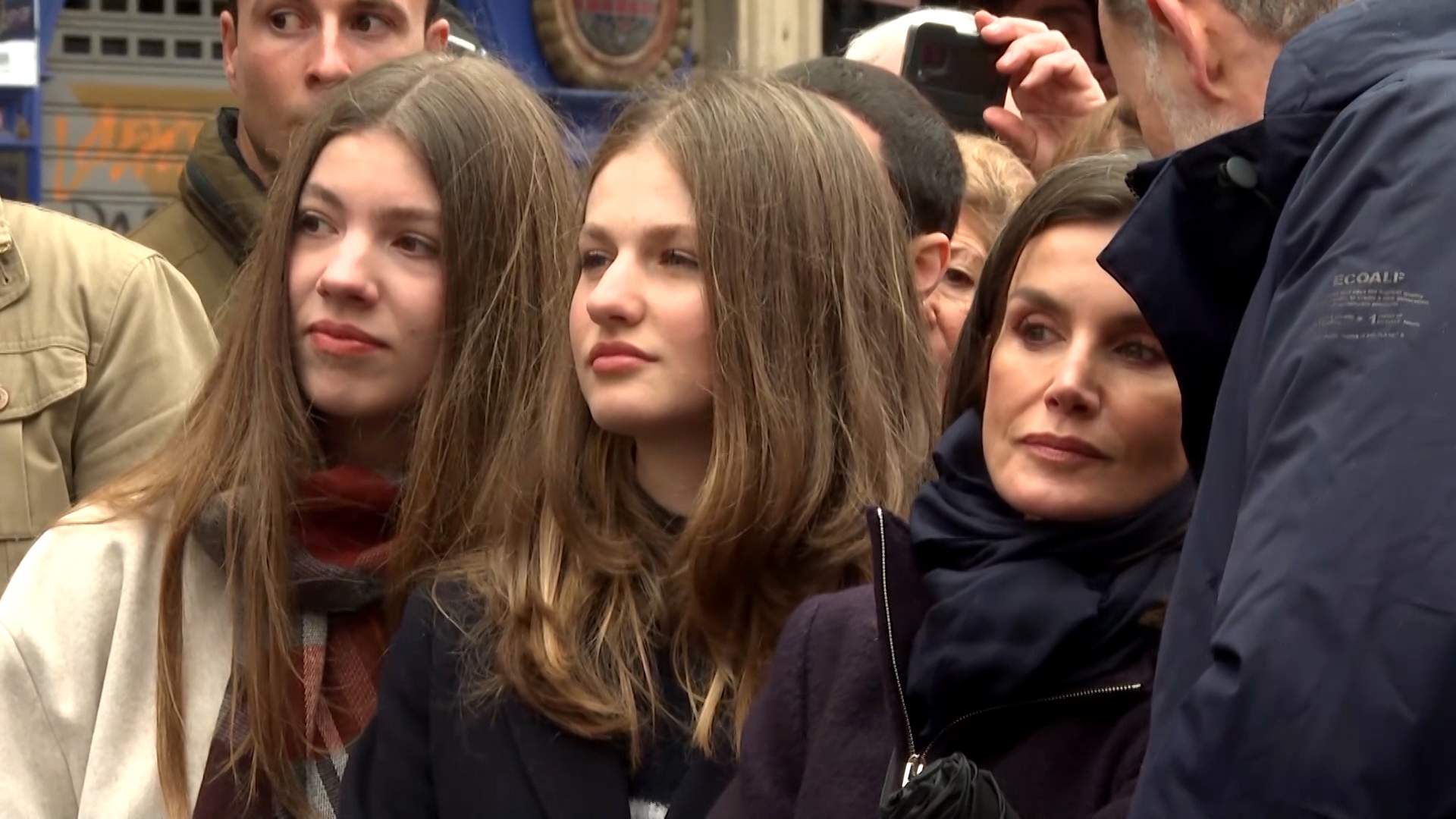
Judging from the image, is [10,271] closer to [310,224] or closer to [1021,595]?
[310,224]

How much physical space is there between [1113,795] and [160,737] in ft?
4.00

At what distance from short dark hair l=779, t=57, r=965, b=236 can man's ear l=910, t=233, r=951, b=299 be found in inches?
0.9

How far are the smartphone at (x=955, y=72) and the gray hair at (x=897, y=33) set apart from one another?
0.04 ft

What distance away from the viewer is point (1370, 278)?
1651mm

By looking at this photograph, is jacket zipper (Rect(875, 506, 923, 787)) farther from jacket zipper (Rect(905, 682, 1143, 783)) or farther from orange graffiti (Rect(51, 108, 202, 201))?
orange graffiti (Rect(51, 108, 202, 201))

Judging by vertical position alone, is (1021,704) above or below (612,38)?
above

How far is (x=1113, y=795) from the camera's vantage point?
2.01 m

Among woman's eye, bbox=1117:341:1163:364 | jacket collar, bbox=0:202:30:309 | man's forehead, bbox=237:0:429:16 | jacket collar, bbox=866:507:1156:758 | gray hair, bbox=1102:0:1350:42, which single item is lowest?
jacket collar, bbox=0:202:30:309

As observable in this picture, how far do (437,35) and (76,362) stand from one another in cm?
100

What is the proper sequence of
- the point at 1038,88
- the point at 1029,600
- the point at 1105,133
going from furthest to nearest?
the point at 1038,88 < the point at 1105,133 < the point at 1029,600

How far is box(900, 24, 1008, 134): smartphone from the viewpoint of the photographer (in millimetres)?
4023

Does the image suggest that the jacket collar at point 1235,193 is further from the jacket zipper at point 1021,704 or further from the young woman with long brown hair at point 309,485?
the young woman with long brown hair at point 309,485

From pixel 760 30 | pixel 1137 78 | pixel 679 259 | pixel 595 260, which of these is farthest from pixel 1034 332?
pixel 760 30

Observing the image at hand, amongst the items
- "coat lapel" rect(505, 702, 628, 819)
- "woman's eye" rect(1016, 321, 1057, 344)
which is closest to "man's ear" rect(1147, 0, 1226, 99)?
"woman's eye" rect(1016, 321, 1057, 344)
